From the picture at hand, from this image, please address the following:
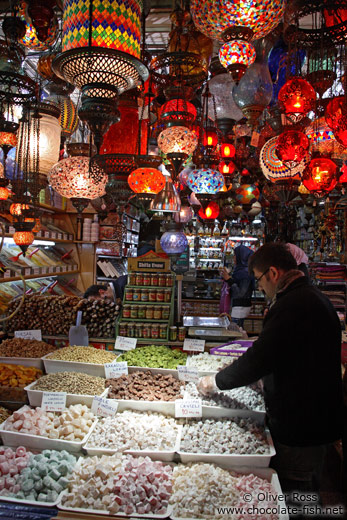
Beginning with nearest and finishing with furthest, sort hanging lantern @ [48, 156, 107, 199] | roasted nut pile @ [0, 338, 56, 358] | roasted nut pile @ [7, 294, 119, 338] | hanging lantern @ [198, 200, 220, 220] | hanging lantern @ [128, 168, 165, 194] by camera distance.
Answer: hanging lantern @ [128, 168, 165, 194] < hanging lantern @ [48, 156, 107, 199] < roasted nut pile @ [0, 338, 56, 358] < roasted nut pile @ [7, 294, 119, 338] < hanging lantern @ [198, 200, 220, 220]

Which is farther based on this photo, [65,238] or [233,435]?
[65,238]

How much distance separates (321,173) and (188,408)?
174 cm

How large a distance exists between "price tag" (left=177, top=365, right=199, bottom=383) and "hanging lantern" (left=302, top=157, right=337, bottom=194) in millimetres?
1493

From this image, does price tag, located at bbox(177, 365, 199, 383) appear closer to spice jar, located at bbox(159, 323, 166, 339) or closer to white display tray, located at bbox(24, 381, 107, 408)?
white display tray, located at bbox(24, 381, 107, 408)

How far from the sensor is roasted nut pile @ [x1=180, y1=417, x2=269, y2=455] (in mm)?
1936

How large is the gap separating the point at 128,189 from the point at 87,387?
4.20ft

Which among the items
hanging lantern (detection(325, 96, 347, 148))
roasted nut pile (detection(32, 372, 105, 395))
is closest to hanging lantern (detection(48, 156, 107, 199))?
roasted nut pile (detection(32, 372, 105, 395))

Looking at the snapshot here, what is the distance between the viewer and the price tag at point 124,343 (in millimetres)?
3133

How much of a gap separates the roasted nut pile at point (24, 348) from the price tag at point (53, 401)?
0.66 metres

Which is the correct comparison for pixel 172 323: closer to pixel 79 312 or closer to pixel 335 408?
pixel 79 312

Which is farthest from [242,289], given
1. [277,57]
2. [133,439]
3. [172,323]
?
[133,439]

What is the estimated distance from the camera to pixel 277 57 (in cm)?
273

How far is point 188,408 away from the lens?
2203 millimetres

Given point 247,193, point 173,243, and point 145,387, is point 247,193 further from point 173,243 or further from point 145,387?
point 145,387
